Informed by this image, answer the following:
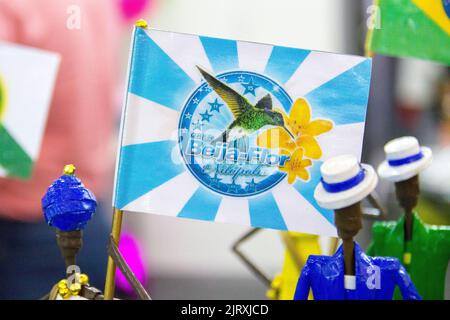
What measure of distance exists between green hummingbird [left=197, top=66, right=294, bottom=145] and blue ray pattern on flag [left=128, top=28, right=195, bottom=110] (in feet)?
0.09

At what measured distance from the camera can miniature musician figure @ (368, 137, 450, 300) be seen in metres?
1.00

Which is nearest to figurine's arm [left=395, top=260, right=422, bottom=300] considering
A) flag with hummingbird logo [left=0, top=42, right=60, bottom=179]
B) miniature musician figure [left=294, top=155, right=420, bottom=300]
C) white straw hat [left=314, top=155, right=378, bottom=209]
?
miniature musician figure [left=294, top=155, right=420, bottom=300]

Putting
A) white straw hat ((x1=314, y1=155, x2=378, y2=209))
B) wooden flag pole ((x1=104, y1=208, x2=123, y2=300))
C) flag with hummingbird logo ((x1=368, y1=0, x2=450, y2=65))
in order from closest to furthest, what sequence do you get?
white straw hat ((x1=314, y1=155, x2=378, y2=209)), wooden flag pole ((x1=104, y1=208, x2=123, y2=300)), flag with hummingbird logo ((x1=368, y1=0, x2=450, y2=65))

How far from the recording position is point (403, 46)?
1.11 metres

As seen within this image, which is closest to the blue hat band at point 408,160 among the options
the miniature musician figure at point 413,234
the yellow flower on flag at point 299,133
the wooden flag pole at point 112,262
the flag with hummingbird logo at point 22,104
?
the miniature musician figure at point 413,234

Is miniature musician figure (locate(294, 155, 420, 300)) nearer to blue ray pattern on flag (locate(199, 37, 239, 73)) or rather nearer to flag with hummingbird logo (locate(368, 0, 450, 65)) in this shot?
blue ray pattern on flag (locate(199, 37, 239, 73))

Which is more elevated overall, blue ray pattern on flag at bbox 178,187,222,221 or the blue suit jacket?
blue ray pattern on flag at bbox 178,187,222,221

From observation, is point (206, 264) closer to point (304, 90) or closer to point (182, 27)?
point (182, 27)

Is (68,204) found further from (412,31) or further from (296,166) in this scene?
(412,31)

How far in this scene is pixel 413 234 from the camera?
3.43 ft

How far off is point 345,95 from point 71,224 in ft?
1.13

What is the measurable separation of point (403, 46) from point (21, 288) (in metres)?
0.92

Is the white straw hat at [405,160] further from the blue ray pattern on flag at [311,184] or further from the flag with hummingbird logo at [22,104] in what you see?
the flag with hummingbird logo at [22,104]
